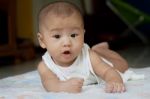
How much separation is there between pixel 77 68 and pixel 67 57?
8cm

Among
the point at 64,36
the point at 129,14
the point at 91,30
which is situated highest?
the point at 64,36

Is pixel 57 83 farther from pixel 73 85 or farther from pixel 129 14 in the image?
pixel 129 14

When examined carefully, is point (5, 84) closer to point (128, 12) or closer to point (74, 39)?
point (74, 39)

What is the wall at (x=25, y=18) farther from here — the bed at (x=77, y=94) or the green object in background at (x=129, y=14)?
the bed at (x=77, y=94)

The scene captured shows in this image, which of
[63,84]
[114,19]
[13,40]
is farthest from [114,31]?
[63,84]

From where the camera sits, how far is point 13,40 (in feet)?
7.32

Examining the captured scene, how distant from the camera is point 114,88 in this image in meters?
1.02

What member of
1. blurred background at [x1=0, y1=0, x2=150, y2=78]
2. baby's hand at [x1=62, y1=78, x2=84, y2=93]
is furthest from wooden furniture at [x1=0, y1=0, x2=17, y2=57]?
baby's hand at [x1=62, y1=78, x2=84, y2=93]

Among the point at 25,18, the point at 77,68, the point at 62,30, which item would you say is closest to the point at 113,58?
the point at 77,68

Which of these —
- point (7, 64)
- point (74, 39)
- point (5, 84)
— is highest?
point (74, 39)

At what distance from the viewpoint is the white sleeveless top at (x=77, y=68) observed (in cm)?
113

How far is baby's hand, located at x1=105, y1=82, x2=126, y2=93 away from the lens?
102 cm

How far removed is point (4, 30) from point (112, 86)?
133 centimetres

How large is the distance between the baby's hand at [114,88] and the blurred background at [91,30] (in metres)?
0.89
